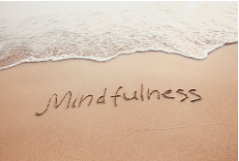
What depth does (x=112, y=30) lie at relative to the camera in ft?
10.8

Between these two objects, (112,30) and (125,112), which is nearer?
(125,112)

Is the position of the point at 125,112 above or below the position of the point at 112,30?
below

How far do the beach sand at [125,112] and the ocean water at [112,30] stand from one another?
0.29 meters

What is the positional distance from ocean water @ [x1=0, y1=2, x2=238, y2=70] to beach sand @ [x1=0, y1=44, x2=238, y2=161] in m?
0.29

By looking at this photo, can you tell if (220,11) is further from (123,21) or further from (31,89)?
(31,89)

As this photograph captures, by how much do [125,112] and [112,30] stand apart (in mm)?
2154

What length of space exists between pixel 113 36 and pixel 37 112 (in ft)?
6.73

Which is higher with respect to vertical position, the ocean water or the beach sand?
the ocean water

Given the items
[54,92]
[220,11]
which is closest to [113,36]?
[54,92]

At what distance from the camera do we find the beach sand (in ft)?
4.87

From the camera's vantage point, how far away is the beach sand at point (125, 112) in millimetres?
1484

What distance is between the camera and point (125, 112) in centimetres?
179

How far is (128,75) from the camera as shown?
2.22m

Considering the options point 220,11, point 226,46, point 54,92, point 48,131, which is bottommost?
point 48,131
